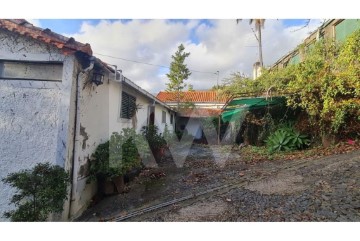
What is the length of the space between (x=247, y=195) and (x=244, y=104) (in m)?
8.74

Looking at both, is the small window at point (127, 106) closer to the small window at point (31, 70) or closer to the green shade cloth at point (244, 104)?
the small window at point (31, 70)

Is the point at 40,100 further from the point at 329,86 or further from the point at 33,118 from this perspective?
the point at 329,86

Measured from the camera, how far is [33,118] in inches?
237

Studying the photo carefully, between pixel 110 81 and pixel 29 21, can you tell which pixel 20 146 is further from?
pixel 110 81

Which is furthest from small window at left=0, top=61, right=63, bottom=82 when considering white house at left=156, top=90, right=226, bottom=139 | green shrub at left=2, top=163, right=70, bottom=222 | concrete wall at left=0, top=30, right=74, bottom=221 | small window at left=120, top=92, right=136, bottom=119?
white house at left=156, top=90, right=226, bottom=139

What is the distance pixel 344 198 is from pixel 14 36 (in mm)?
8760

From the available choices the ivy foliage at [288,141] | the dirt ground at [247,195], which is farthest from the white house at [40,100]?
the ivy foliage at [288,141]

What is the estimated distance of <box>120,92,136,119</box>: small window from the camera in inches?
400

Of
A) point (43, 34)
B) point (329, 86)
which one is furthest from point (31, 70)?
point (329, 86)

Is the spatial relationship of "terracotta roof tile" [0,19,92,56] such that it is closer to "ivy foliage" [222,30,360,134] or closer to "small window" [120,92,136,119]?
"small window" [120,92,136,119]

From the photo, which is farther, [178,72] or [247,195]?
[178,72]

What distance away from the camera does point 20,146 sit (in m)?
5.96

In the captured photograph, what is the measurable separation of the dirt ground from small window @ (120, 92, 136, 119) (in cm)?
253
